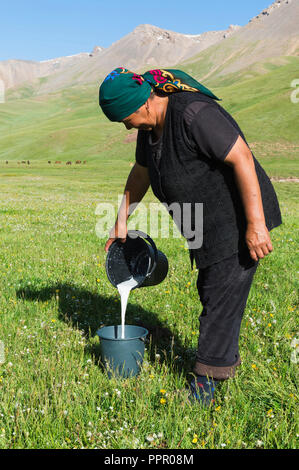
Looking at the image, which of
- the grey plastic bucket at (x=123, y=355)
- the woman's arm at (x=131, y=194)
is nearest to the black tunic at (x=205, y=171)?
the woman's arm at (x=131, y=194)

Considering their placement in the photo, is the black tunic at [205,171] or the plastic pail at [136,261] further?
the plastic pail at [136,261]

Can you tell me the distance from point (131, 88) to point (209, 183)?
102cm

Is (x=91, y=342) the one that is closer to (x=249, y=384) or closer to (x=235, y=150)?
(x=249, y=384)

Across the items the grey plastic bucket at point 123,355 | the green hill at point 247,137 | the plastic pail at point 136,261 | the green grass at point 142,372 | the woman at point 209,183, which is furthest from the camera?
the green hill at point 247,137

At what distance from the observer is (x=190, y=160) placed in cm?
360

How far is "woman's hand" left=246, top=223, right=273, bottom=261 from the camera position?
3.49 m

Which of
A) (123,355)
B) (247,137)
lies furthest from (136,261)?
(247,137)

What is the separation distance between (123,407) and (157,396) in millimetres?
386

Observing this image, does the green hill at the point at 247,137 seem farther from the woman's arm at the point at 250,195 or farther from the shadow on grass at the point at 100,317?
the woman's arm at the point at 250,195

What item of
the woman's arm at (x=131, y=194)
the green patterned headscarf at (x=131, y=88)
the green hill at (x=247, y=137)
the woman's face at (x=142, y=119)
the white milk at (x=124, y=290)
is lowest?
the white milk at (x=124, y=290)

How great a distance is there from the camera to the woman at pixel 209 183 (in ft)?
11.2

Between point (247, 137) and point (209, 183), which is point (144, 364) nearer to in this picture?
point (209, 183)

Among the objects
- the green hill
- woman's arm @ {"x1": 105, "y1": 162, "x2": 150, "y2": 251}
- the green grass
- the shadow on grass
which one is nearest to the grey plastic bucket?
the green grass

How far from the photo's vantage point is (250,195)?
3.46 meters
